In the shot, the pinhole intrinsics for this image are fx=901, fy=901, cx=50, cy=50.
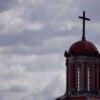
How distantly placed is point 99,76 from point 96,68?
3.92 feet

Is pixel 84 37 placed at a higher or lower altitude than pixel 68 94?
higher

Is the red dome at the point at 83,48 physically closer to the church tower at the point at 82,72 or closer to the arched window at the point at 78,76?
the church tower at the point at 82,72

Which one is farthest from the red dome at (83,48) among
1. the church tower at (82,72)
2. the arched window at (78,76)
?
the arched window at (78,76)

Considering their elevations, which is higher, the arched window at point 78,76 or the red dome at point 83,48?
the red dome at point 83,48

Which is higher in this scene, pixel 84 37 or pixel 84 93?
pixel 84 37

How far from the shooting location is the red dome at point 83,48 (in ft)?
413

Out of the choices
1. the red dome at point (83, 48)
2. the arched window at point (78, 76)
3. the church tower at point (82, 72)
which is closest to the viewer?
the church tower at point (82, 72)

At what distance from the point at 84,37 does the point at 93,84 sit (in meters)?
7.29

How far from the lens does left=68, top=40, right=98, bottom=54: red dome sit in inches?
4956

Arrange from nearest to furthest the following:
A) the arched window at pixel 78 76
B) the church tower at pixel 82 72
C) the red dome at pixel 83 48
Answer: the church tower at pixel 82 72 < the arched window at pixel 78 76 < the red dome at pixel 83 48

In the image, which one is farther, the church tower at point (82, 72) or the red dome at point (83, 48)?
the red dome at point (83, 48)

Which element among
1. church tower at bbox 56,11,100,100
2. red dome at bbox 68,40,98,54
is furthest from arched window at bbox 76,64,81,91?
red dome at bbox 68,40,98,54

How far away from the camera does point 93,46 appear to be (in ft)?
416

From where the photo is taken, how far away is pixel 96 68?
A: 126 meters
